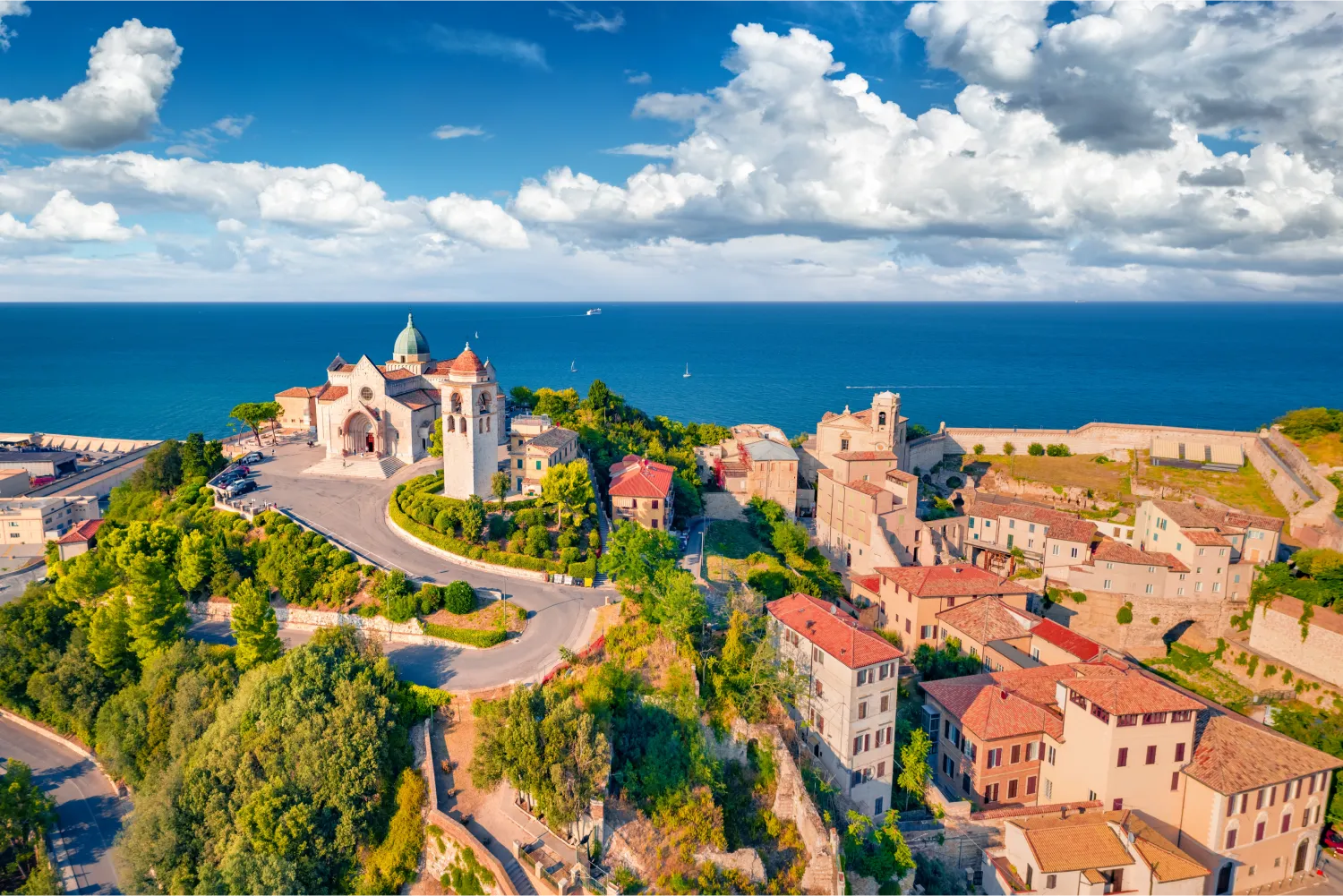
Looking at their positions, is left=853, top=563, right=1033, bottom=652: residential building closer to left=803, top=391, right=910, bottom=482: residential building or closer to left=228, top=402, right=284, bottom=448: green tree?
left=803, top=391, right=910, bottom=482: residential building

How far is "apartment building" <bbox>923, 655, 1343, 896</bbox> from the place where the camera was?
107ft

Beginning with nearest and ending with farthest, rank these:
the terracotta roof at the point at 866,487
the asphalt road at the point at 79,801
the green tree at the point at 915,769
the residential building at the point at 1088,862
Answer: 1. the residential building at the point at 1088,862
2. the asphalt road at the point at 79,801
3. the green tree at the point at 915,769
4. the terracotta roof at the point at 866,487

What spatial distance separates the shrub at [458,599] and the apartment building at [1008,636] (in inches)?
1029

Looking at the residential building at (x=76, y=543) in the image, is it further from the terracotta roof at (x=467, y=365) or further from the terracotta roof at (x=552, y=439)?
the terracotta roof at (x=552, y=439)

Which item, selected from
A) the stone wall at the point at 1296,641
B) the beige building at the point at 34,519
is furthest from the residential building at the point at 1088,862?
the beige building at the point at 34,519

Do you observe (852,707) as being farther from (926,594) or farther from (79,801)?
(79,801)

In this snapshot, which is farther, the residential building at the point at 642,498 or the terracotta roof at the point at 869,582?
the terracotta roof at the point at 869,582

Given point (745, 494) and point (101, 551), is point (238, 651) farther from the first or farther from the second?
point (745, 494)

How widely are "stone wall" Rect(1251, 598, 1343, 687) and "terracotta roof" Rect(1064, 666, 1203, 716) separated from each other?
18124mm

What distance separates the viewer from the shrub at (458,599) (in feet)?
128

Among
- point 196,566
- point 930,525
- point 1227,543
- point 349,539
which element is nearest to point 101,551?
point 196,566

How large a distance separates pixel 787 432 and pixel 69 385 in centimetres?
13289

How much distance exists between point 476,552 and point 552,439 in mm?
11986

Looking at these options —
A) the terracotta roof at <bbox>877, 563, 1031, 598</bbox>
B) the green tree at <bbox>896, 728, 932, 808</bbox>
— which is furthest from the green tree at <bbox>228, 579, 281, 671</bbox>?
the terracotta roof at <bbox>877, 563, 1031, 598</bbox>
